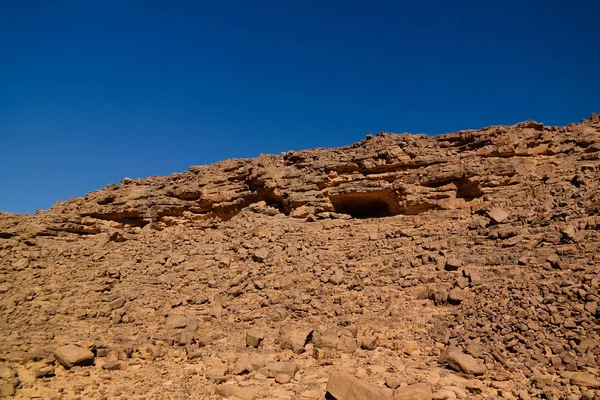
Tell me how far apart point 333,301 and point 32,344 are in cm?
694

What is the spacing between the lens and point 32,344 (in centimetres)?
856

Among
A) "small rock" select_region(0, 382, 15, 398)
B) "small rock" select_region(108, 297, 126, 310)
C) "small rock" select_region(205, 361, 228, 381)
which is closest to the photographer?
Result: "small rock" select_region(0, 382, 15, 398)

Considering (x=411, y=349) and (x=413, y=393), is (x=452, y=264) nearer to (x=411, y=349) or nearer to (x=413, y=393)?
(x=411, y=349)

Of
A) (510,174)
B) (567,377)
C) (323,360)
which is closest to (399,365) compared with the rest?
(323,360)

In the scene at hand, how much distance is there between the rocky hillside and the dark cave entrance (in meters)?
0.10

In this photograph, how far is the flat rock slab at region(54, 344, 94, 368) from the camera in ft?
25.3

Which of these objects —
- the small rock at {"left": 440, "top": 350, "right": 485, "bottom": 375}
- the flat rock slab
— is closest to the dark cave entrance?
the small rock at {"left": 440, "top": 350, "right": 485, "bottom": 375}

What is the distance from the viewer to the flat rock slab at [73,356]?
771cm

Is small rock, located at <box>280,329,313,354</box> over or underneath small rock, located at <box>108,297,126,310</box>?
underneath

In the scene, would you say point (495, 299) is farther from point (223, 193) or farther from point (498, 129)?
point (223, 193)

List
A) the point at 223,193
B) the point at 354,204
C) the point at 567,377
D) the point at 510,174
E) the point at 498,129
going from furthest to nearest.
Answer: the point at 223,193 < the point at 354,204 < the point at 498,129 < the point at 510,174 < the point at 567,377

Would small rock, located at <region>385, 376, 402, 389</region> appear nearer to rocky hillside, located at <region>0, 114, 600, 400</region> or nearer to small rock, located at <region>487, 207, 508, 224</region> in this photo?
rocky hillside, located at <region>0, 114, 600, 400</region>

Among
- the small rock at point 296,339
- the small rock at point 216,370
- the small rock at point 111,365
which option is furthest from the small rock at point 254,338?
the small rock at point 111,365

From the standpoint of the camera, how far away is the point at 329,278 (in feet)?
35.3
